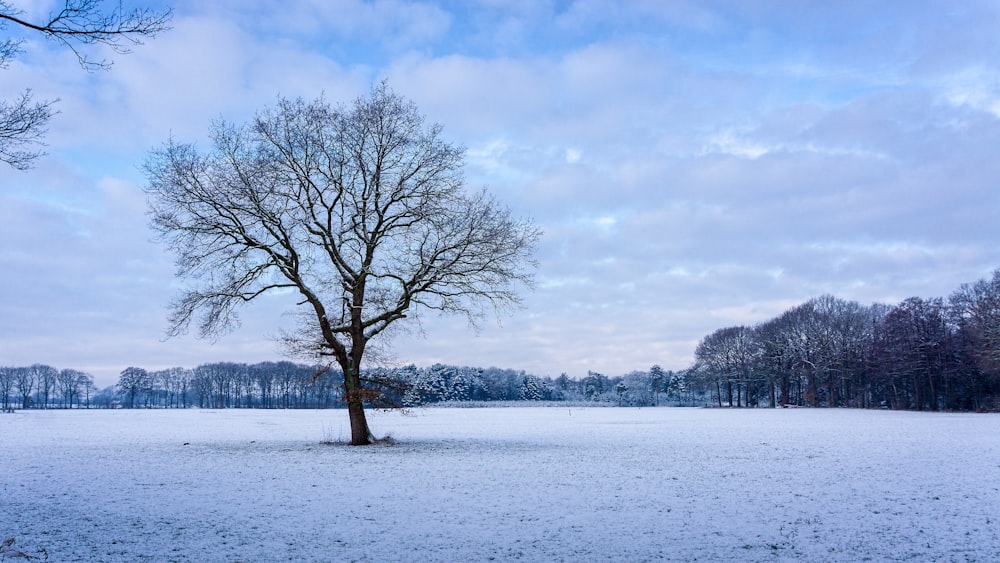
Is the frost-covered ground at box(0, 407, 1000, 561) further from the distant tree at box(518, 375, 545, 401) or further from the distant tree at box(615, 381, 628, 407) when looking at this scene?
the distant tree at box(518, 375, 545, 401)

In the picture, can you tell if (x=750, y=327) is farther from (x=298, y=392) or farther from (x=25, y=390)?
(x=25, y=390)

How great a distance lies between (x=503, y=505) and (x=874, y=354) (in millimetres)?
91067

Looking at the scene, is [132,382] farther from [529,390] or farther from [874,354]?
[874,354]

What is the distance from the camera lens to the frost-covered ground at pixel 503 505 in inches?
378

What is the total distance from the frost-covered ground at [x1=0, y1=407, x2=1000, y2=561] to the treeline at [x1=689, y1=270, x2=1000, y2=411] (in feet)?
198

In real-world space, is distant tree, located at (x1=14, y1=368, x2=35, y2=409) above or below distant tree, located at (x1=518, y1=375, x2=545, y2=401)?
above

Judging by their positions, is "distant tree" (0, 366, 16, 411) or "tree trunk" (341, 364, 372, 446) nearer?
"tree trunk" (341, 364, 372, 446)

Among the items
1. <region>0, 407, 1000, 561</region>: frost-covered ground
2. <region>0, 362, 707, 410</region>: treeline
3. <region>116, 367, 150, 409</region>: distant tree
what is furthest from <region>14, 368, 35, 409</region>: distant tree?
<region>0, 407, 1000, 561</region>: frost-covered ground

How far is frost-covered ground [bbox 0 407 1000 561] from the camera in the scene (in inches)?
378

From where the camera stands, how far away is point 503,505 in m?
13.2

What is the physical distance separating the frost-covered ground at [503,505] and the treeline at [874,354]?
6042cm

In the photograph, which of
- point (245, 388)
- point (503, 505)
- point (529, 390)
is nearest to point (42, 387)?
point (245, 388)

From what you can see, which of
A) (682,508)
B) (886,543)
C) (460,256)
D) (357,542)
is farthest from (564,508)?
(460,256)

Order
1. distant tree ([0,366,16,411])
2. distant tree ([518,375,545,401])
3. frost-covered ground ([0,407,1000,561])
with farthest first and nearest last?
distant tree ([518,375,545,401]) < distant tree ([0,366,16,411]) < frost-covered ground ([0,407,1000,561])
